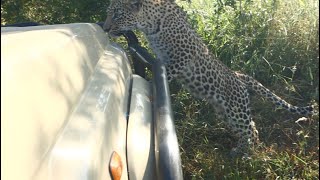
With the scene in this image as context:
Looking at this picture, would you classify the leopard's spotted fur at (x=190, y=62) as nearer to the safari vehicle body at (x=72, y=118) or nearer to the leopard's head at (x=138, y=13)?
the leopard's head at (x=138, y=13)

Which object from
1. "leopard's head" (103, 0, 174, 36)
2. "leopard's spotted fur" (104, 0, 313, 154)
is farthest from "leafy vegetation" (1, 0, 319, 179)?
"leopard's head" (103, 0, 174, 36)

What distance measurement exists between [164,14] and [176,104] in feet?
2.71

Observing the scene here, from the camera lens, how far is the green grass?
12.1ft

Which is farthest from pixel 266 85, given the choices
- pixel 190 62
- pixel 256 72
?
pixel 190 62

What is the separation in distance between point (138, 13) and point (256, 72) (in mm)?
1441

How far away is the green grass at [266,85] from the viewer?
12.1ft

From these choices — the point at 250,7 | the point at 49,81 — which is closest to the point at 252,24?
the point at 250,7

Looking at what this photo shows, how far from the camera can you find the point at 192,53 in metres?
4.35

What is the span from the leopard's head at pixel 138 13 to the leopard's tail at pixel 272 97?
2.92 feet

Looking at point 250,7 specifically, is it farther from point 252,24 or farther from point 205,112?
point 205,112

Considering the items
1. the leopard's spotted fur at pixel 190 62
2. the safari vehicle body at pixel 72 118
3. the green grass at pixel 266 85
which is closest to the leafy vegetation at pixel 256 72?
the green grass at pixel 266 85

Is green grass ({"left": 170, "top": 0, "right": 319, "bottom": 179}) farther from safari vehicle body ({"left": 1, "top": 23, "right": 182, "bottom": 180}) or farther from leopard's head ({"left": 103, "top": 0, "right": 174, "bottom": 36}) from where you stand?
safari vehicle body ({"left": 1, "top": 23, "right": 182, "bottom": 180})

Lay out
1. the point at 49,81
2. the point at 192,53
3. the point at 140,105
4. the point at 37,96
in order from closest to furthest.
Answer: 1. the point at 37,96
2. the point at 49,81
3. the point at 140,105
4. the point at 192,53

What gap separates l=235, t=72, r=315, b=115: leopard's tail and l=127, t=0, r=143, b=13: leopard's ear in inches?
42.0
